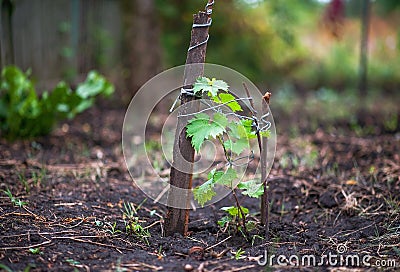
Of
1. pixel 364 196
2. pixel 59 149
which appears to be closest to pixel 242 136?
pixel 364 196

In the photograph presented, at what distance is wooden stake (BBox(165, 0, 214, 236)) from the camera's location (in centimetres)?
234

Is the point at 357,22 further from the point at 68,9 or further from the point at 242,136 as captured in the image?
the point at 242,136

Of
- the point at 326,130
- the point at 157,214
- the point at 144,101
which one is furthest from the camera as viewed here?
the point at 144,101

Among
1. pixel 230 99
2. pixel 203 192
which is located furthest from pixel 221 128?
pixel 203 192

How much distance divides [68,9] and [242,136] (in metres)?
4.77

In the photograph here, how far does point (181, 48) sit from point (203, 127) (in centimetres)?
557

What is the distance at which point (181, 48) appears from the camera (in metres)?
7.62

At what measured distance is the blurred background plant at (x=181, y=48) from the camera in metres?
5.94

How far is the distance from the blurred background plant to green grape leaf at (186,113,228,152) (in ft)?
9.15

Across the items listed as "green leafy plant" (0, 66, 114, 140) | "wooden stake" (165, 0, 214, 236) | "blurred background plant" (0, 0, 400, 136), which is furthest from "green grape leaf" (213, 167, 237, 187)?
"blurred background plant" (0, 0, 400, 136)

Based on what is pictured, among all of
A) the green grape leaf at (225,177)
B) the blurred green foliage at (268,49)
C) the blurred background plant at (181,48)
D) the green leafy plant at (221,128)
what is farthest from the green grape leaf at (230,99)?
the blurred green foliage at (268,49)

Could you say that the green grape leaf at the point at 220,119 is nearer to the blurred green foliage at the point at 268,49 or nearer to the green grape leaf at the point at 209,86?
the green grape leaf at the point at 209,86

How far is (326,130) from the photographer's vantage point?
5.27m

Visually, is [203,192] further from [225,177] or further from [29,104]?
[29,104]
